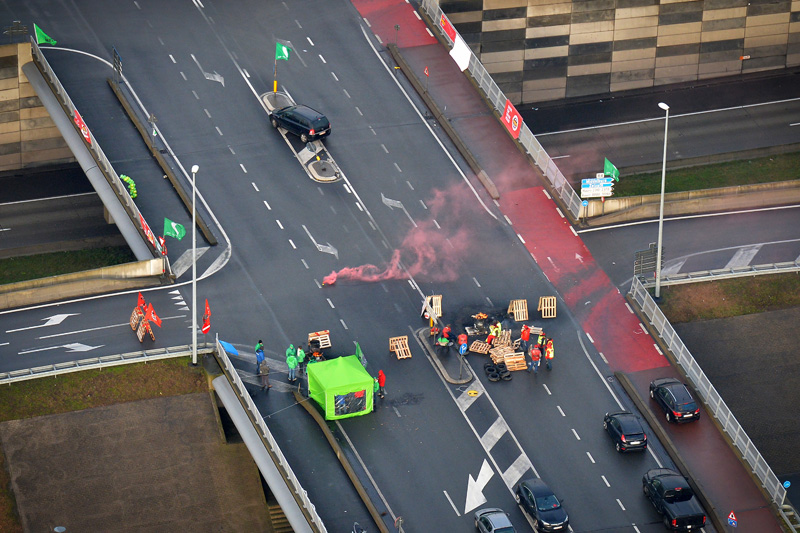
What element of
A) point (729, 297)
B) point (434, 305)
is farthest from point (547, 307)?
point (729, 297)

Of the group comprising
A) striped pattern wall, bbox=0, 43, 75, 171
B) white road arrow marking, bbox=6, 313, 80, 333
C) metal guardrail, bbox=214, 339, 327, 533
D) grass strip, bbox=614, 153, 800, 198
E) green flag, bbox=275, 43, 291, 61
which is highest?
striped pattern wall, bbox=0, 43, 75, 171

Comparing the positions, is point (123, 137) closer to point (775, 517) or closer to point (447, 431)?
point (447, 431)

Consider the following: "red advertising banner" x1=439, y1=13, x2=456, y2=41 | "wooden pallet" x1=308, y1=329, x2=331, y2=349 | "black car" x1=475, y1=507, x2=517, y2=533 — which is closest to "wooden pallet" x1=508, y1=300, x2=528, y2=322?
"wooden pallet" x1=308, y1=329, x2=331, y2=349

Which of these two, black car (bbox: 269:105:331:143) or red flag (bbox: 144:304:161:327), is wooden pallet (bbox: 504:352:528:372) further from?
black car (bbox: 269:105:331:143)

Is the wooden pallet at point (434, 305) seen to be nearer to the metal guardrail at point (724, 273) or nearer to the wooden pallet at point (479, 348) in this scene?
the wooden pallet at point (479, 348)

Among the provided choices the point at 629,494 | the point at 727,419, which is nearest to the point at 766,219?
the point at 727,419

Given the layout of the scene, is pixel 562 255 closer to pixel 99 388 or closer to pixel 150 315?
pixel 150 315
